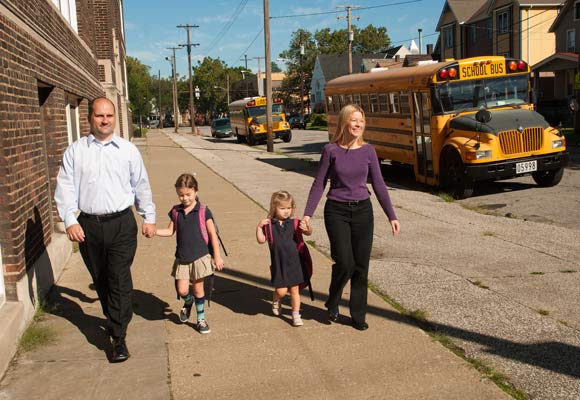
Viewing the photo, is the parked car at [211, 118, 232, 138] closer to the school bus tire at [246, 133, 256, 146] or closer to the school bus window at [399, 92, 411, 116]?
the school bus tire at [246, 133, 256, 146]

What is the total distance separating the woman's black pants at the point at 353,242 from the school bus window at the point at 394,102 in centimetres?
1059

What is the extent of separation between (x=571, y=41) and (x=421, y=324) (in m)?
41.1

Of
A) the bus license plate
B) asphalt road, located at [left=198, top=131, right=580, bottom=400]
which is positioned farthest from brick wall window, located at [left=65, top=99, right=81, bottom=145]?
the bus license plate

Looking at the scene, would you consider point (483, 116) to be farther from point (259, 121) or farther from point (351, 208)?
point (259, 121)

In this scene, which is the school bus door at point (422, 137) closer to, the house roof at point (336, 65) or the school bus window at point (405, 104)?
the school bus window at point (405, 104)

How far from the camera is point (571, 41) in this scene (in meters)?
41.1

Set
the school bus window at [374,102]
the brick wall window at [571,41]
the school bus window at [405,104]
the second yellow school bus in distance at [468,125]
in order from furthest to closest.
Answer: the brick wall window at [571,41]
the school bus window at [374,102]
the school bus window at [405,104]
the second yellow school bus in distance at [468,125]

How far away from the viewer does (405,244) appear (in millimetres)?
8586

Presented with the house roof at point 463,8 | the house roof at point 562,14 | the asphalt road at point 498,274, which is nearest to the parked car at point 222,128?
the house roof at point 463,8

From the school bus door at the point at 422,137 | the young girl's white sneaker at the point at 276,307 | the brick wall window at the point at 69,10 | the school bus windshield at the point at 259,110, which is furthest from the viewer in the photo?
the school bus windshield at the point at 259,110

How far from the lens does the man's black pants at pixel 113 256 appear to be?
4.61 meters

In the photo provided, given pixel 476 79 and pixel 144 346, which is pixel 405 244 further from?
pixel 476 79

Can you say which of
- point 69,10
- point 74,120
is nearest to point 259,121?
point 69,10

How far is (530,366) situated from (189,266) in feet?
8.59
